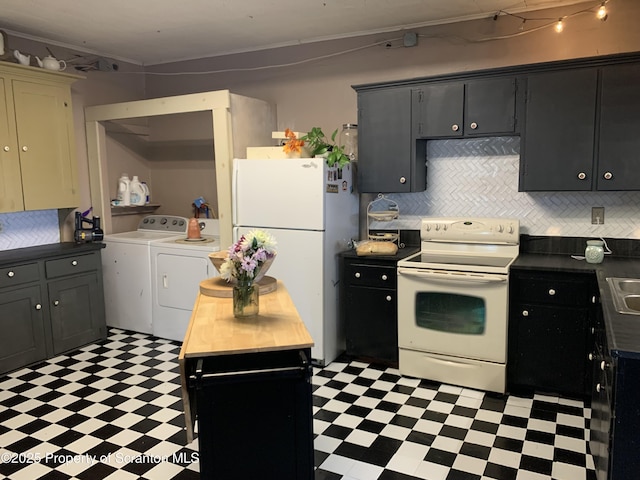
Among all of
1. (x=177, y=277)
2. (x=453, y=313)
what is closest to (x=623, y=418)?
(x=453, y=313)

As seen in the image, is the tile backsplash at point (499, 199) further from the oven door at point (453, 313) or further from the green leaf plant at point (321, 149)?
the oven door at point (453, 313)

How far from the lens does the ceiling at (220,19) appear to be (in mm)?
3521

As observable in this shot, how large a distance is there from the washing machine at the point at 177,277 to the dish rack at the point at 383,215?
4.36ft

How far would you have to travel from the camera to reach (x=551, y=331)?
10.6 ft

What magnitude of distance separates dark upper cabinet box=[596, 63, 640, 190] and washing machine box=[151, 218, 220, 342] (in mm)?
2986

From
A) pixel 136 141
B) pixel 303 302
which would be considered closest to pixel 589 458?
pixel 303 302

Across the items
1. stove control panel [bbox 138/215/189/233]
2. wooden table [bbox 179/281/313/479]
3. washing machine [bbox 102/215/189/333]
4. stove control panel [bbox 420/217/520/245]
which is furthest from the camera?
stove control panel [bbox 138/215/189/233]

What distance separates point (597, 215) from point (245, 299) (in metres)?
2.69

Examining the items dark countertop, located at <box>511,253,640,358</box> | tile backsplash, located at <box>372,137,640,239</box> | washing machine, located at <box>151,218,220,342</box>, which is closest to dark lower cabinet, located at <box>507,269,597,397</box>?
dark countertop, located at <box>511,253,640,358</box>

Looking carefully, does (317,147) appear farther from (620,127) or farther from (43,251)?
(43,251)

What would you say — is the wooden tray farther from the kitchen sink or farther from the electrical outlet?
the electrical outlet

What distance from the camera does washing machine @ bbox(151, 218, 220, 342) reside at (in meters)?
4.30

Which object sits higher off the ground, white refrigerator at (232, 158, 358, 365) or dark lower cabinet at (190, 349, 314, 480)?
white refrigerator at (232, 158, 358, 365)

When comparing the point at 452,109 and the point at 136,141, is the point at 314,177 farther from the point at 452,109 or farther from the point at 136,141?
the point at 136,141
